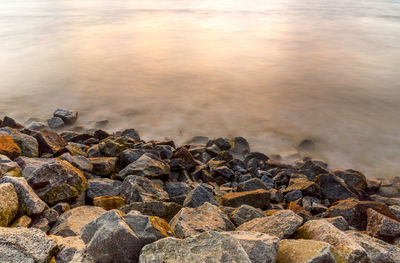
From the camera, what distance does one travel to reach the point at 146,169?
4418 millimetres

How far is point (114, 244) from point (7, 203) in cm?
135

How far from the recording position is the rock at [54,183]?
3.30m

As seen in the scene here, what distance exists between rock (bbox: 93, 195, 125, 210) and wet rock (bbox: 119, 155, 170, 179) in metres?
0.74

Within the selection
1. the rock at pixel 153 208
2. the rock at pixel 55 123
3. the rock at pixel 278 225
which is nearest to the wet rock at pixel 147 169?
the rock at pixel 153 208

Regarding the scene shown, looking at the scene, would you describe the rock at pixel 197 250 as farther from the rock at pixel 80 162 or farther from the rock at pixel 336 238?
the rock at pixel 80 162

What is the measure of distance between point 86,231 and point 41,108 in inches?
385

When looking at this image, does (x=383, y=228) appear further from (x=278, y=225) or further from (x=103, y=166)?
(x=103, y=166)

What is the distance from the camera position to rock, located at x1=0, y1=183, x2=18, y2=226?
2.62 metres

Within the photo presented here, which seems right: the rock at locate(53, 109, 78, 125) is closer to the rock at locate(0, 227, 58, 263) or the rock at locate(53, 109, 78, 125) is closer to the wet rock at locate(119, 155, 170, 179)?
the wet rock at locate(119, 155, 170, 179)

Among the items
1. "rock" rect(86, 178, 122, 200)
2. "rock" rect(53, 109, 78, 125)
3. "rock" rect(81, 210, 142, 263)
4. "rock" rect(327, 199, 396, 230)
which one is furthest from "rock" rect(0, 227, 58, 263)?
"rock" rect(53, 109, 78, 125)

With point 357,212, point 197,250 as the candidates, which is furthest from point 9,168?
point 357,212

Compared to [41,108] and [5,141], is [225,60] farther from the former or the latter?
[5,141]

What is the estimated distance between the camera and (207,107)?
35.6 ft

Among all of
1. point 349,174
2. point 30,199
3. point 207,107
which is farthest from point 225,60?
point 30,199
